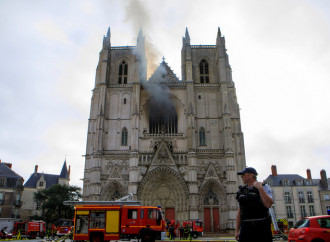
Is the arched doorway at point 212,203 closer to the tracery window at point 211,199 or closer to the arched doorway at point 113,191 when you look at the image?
the tracery window at point 211,199

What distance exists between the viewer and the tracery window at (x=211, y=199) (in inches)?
1231

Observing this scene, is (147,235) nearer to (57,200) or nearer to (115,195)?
(115,195)

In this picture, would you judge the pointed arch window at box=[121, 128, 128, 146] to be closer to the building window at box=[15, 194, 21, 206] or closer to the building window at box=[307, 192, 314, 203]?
the building window at box=[15, 194, 21, 206]

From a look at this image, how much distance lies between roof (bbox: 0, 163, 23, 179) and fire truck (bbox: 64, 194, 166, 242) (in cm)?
3082

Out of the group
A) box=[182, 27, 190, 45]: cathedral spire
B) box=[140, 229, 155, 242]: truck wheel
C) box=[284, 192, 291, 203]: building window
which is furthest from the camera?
box=[284, 192, 291, 203]: building window

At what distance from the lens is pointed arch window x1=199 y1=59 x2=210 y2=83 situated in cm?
3831

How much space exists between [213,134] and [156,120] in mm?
7415

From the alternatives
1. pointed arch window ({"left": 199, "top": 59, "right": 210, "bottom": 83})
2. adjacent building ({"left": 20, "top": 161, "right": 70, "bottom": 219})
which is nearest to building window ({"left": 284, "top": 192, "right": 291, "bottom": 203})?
pointed arch window ({"left": 199, "top": 59, "right": 210, "bottom": 83})

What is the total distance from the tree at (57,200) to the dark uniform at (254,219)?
36053 mm

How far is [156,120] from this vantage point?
36.4 m

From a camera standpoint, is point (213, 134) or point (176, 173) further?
point (213, 134)

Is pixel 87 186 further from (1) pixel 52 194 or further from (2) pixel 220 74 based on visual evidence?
(2) pixel 220 74

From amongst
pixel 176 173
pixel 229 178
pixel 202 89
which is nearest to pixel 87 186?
pixel 176 173

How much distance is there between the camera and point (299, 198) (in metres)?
40.8
